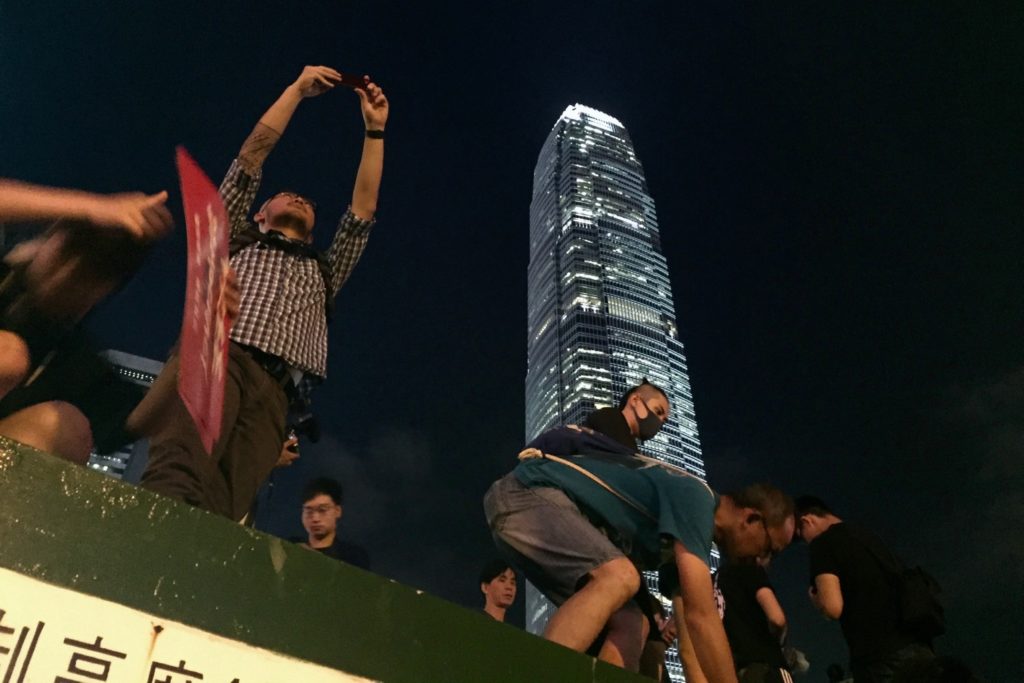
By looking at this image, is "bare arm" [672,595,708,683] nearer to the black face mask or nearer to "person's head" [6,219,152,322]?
the black face mask

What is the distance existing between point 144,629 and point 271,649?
0.22 m

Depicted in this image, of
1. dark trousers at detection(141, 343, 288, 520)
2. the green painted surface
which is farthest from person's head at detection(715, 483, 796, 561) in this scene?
dark trousers at detection(141, 343, 288, 520)

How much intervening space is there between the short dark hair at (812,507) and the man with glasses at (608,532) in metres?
0.77

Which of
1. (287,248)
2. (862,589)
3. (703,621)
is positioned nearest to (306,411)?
(287,248)

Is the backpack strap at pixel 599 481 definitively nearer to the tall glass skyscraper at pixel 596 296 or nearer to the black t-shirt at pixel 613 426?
the black t-shirt at pixel 613 426

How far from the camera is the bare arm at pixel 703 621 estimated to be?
7.15 ft

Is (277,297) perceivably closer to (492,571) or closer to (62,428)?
(62,428)

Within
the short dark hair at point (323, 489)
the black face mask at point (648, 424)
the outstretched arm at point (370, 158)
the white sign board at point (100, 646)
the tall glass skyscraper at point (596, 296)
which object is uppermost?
the tall glass skyscraper at point (596, 296)

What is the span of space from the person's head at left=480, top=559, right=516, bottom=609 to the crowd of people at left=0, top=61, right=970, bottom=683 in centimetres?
196

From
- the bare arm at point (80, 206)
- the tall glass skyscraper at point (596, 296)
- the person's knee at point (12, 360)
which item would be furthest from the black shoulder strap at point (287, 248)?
the tall glass skyscraper at point (596, 296)

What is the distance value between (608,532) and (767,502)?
909mm

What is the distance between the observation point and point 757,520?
3086 millimetres

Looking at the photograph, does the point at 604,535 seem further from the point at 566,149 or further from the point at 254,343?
the point at 566,149

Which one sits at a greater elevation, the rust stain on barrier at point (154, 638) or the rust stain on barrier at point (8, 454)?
the rust stain on barrier at point (8, 454)
